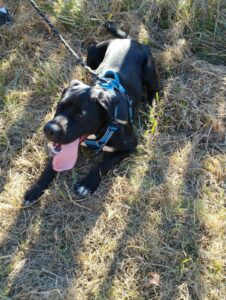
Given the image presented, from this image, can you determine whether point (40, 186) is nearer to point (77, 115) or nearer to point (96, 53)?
point (77, 115)

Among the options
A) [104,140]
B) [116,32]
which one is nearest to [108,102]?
[104,140]

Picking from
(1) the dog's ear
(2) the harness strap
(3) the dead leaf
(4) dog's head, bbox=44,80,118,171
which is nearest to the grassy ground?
(3) the dead leaf

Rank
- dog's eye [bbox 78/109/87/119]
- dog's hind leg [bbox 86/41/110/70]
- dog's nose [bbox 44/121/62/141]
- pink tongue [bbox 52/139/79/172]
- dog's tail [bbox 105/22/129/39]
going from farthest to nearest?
dog's tail [bbox 105/22/129/39] < dog's hind leg [bbox 86/41/110/70] < pink tongue [bbox 52/139/79/172] < dog's eye [bbox 78/109/87/119] < dog's nose [bbox 44/121/62/141]

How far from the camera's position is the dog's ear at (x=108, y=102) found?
3029 millimetres

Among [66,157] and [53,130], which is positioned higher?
[53,130]

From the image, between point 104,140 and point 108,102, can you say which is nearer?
point 108,102

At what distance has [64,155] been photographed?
10.3 ft

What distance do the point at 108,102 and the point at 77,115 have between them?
0.81ft

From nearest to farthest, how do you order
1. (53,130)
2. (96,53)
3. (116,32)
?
(53,130) < (96,53) < (116,32)

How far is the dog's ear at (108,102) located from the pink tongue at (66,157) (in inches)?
13.1

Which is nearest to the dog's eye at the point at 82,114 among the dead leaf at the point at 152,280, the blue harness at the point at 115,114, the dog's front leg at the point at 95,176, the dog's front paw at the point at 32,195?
the blue harness at the point at 115,114

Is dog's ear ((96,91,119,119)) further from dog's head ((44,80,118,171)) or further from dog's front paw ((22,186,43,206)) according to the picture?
dog's front paw ((22,186,43,206))

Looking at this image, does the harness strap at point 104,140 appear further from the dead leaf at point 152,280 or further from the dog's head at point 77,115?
the dead leaf at point 152,280

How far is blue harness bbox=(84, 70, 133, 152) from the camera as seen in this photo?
3262mm
